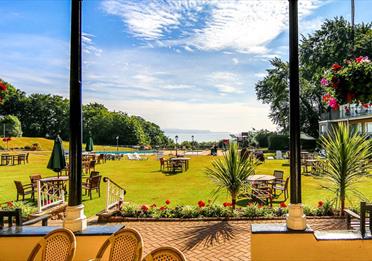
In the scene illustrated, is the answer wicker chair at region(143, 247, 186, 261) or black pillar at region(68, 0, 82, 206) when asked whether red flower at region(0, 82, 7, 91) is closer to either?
black pillar at region(68, 0, 82, 206)

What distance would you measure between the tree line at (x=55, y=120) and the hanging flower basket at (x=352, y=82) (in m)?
21.5

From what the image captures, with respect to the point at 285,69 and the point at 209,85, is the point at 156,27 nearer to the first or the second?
the point at 209,85

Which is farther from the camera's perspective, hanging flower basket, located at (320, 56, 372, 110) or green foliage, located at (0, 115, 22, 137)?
green foliage, located at (0, 115, 22, 137)

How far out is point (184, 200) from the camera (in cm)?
869

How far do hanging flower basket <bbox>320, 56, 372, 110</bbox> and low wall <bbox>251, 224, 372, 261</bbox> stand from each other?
1.54 metres

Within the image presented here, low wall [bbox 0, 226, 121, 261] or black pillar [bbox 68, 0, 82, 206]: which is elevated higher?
black pillar [bbox 68, 0, 82, 206]

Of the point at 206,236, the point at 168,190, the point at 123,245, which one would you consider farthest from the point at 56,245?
the point at 168,190

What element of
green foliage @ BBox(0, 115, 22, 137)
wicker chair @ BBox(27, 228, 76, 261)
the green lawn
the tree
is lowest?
the green lawn

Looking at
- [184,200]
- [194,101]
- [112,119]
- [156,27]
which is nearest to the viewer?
[156,27]

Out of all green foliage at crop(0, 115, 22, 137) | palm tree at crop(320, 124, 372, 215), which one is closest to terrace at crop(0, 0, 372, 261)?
palm tree at crop(320, 124, 372, 215)

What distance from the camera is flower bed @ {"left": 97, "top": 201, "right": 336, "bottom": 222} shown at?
6297mm

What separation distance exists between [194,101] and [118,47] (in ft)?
45.0

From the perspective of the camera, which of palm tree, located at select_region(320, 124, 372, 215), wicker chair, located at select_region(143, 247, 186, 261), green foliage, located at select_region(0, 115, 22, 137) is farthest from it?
green foliage, located at select_region(0, 115, 22, 137)

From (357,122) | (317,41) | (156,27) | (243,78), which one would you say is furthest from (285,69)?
(156,27)
